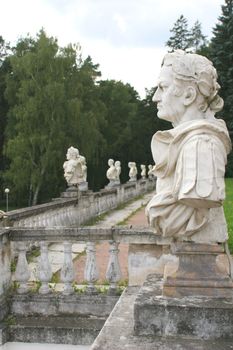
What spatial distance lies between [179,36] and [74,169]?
40025mm

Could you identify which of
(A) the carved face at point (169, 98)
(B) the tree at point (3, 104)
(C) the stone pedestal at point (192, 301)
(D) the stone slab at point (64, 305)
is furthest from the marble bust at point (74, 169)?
(B) the tree at point (3, 104)

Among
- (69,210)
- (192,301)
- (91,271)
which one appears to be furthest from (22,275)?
(69,210)

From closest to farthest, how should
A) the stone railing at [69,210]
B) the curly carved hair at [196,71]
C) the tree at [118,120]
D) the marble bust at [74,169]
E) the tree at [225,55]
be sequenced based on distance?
1. the curly carved hair at [196,71]
2. the stone railing at [69,210]
3. the marble bust at [74,169]
4. the tree at [225,55]
5. the tree at [118,120]

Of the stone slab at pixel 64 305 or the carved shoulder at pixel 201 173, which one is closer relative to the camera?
the carved shoulder at pixel 201 173

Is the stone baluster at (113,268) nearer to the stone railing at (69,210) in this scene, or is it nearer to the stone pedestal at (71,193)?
the stone railing at (69,210)

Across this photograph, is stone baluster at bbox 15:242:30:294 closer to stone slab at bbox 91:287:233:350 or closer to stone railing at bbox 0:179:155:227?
stone slab at bbox 91:287:233:350

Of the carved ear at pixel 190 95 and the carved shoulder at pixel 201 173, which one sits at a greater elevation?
the carved ear at pixel 190 95

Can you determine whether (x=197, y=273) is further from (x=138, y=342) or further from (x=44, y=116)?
(x=44, y=116)

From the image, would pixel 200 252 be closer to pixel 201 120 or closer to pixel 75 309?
pixel 201 120

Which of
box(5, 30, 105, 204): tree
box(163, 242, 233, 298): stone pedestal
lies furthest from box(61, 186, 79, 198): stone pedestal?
box(5, 30, 105, 204): tree

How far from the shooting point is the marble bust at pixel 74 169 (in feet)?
55.1

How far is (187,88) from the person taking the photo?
10.7 ft

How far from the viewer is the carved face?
3309 millimetres

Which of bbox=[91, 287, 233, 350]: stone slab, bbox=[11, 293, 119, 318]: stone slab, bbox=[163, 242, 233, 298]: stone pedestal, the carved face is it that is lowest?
bbox=[11, 293, 119, 318]: stone slab
